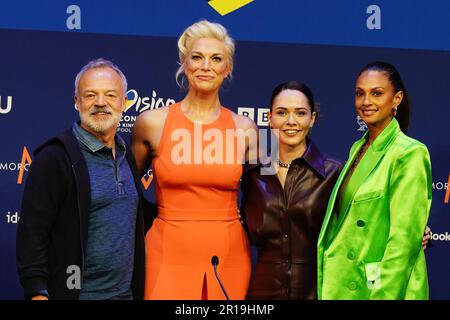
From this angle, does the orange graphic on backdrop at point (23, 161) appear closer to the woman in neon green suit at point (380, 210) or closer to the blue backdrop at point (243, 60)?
the blue backdrop at point (243, 60)

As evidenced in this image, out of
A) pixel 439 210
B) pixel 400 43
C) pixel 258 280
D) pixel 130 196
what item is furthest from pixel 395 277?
pixel 400 43

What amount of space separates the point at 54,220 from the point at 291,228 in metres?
0.97

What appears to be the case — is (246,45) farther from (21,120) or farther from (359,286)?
(359,286)

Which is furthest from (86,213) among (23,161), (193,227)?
(23,161)

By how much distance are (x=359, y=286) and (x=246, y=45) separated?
6.14ft

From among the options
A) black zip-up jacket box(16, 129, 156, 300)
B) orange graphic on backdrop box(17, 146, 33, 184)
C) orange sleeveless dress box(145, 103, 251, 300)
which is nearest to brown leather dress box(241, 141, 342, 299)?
orange sleeveless dress box(145, 103, 251, 300)

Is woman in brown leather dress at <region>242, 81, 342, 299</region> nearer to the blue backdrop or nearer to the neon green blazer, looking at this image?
the neon green blazer

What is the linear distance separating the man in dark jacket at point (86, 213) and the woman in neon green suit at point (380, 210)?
0.80 metres

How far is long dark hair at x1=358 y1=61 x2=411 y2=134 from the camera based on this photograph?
3109 mm

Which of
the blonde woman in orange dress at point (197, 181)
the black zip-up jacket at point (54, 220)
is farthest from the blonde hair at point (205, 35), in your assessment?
the black zip-up jacket at point (54, 220)

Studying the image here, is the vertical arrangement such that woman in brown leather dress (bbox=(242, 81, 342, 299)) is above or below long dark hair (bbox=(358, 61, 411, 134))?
below

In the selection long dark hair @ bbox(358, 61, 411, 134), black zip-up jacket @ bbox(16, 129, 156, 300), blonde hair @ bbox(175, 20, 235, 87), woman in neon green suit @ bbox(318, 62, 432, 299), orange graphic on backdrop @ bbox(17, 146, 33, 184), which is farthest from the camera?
orange graphic on backdrop @ bbox(17, 146, 33, 184)

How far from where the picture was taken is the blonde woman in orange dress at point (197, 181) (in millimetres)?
3221

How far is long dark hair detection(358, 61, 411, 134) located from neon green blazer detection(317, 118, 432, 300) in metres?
0.10
